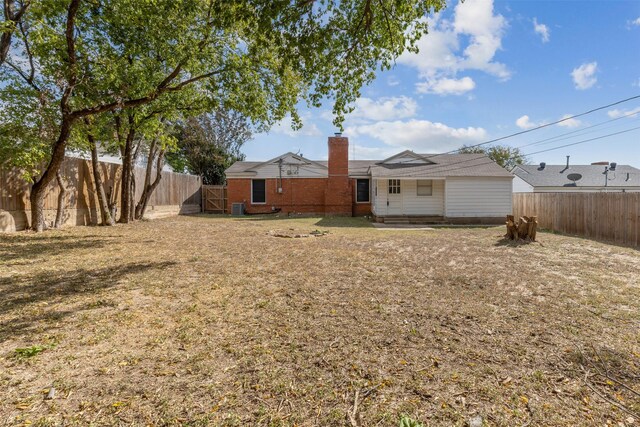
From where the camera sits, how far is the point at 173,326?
3494 millimetres

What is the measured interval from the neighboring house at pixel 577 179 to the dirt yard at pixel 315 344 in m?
28.4

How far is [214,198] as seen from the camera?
79.5ft

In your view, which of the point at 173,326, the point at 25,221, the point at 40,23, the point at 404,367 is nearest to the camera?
the point at 404,367

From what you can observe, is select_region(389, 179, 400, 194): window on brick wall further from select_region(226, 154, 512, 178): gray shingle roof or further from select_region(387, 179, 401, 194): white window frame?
select_region(226, 154, 512, 178): gray shingle roof

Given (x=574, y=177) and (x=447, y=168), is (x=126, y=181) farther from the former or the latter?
(x=574, y=177)

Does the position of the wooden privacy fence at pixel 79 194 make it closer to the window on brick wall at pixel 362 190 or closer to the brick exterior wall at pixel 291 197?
the brick exterior wall at pixel 291 197

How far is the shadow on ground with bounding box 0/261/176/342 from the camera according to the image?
348 centimetres

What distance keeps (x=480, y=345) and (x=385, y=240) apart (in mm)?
6881

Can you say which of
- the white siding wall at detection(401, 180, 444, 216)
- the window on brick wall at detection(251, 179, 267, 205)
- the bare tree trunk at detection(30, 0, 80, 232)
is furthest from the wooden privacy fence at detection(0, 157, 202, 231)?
the white siding wall at detection(401, 180, 444, 216)

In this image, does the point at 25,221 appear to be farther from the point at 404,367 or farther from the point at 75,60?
the point at 404,367

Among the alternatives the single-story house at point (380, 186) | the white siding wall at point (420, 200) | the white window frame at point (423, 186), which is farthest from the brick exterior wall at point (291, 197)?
the white window frame at point (423, 186)

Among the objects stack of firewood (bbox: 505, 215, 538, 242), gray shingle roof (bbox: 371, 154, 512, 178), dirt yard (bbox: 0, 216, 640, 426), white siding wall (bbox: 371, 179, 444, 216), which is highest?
gray shingle roof (bbox: 371, 154, 512, 178)

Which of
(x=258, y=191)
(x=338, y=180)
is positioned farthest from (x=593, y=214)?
(x=258, y=191)

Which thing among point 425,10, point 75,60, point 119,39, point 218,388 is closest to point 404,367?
point 218,388
